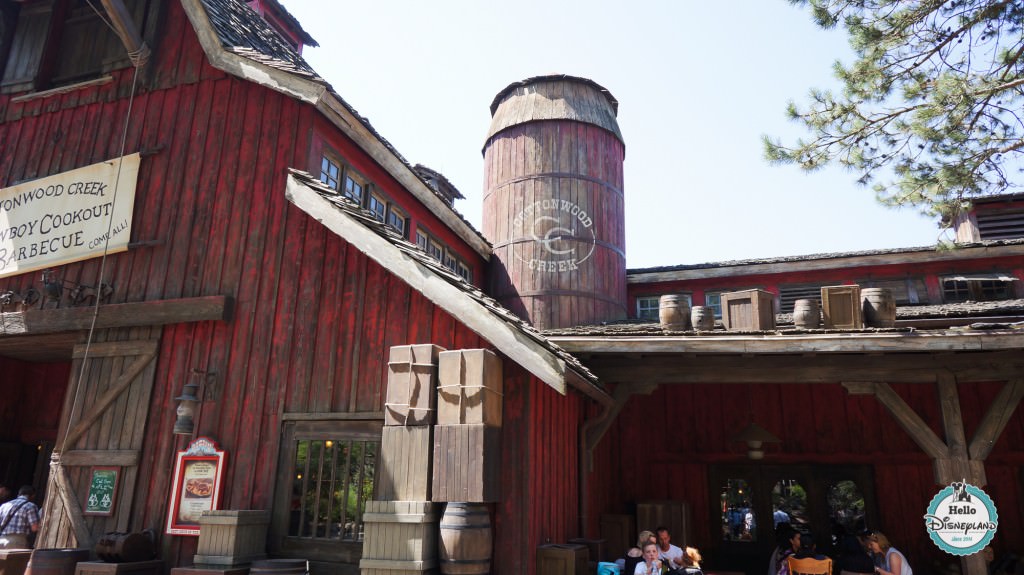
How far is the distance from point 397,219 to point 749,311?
520 centimetres

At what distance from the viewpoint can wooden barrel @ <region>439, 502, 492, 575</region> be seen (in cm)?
567

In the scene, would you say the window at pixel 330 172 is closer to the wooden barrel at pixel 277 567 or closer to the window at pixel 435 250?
the window at pixel 435 250

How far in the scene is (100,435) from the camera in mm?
7801

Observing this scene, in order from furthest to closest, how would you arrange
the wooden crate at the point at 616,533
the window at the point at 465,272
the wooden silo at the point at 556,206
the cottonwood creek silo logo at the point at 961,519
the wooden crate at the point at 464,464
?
the wooden silo at the point at 556,206 < the window at the point at 465,272 < the wooden crate at the point at 616,533 < the cottonwood creek silo logo at the point at 961,519 < the wooden crate at the point at 464,464

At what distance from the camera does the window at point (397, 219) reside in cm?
988

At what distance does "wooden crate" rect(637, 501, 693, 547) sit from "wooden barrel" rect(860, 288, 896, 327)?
358cm

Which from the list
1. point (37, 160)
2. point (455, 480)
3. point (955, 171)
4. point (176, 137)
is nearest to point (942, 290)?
point (955, 171)

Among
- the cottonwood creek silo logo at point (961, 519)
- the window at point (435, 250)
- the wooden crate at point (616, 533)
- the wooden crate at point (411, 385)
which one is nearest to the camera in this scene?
the wooden crate at point (411, 385)

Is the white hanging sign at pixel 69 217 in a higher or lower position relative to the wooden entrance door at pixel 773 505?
higher

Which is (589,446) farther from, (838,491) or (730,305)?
(838,491)

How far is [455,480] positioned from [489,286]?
8.18 metres

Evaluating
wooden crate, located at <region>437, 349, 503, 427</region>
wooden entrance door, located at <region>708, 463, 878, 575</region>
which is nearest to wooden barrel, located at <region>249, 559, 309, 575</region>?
wooden crate, located at <region>437, 349, 503, 427</region>

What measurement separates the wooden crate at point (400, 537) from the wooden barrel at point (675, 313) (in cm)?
453

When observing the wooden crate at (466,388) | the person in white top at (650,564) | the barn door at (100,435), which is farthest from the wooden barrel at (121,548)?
the person in white top at (650,564)
